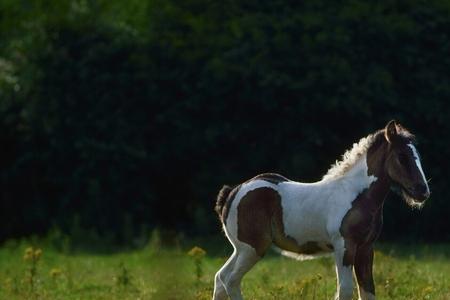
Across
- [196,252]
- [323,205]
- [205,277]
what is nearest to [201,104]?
[205,277]

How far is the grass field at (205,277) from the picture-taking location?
11227 millimetres

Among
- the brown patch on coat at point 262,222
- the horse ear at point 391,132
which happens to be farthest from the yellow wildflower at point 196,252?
the horse ear at point 391,132

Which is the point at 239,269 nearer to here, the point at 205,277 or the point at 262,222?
the point at 262,222

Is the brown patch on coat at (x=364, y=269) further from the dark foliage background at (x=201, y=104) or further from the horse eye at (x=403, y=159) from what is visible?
the dark foliage background at (x=201, y=104)

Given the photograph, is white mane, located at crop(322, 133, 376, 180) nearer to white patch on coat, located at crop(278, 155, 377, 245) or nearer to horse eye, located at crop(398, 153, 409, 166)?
white patch on coat, located at crop(278, 155, 377, 245)

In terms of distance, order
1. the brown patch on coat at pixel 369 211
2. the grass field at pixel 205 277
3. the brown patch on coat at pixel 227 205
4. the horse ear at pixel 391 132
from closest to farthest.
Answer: the brown patch on coat at pixel 369 211
the horse ear at pixel 391 132
the brown patch on coat at pixel 227 205
the grass field at pixel 205 277

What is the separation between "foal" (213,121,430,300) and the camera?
31.0ft

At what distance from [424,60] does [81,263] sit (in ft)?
22.9

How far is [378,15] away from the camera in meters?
19.9

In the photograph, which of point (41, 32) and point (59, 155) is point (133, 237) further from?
point (41, 32)

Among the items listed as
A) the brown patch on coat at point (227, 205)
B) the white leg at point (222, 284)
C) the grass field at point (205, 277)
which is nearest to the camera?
the white leg at point (222, 284)

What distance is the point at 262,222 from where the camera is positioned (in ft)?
32.6

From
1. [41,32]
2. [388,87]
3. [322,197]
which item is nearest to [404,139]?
[322,197]

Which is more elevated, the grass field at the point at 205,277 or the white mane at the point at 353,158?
the white mane at the point at 353,158
